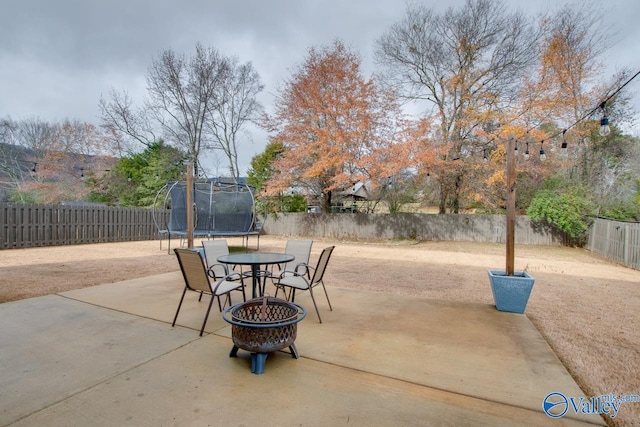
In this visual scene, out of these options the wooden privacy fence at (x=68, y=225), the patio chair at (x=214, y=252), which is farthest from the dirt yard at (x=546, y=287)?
the wooden privacy fence at (x=68, y=225)

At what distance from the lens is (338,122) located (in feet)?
40.4

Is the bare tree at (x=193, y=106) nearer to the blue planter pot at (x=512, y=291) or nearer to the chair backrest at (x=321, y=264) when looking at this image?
the chair backrest at (x=321, y=264)

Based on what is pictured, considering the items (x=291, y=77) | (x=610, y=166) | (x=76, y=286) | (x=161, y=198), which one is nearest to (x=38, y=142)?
(x=161, y=198)

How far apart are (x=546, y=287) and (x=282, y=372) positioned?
16.3ft

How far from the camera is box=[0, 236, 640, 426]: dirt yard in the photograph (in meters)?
2.32

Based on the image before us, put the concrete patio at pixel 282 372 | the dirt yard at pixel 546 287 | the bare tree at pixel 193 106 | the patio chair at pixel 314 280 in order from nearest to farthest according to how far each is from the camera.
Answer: the concrete patio at pixel 282 372 < the dirt yard at pixel 546 287 < the patio chair at pixel 314 280 < the bare tree at pixel 193 106

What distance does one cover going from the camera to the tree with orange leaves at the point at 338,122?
11812 millimetres

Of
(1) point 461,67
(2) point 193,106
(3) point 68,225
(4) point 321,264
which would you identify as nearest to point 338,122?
(1) point 461,67

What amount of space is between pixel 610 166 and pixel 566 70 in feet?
13.6

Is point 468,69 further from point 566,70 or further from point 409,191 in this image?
point 409,191

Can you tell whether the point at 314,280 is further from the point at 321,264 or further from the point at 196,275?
the point at 196,275

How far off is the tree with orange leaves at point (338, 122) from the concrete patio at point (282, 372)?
353 inches

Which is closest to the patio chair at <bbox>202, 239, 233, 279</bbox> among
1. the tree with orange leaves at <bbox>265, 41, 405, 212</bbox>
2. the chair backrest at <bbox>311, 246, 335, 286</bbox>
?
the chair backrest at <bbox>311, 246, 335, 286</bbox>

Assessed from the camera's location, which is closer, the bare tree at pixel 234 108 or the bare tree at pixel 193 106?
the bare tree at pixel 193 106
